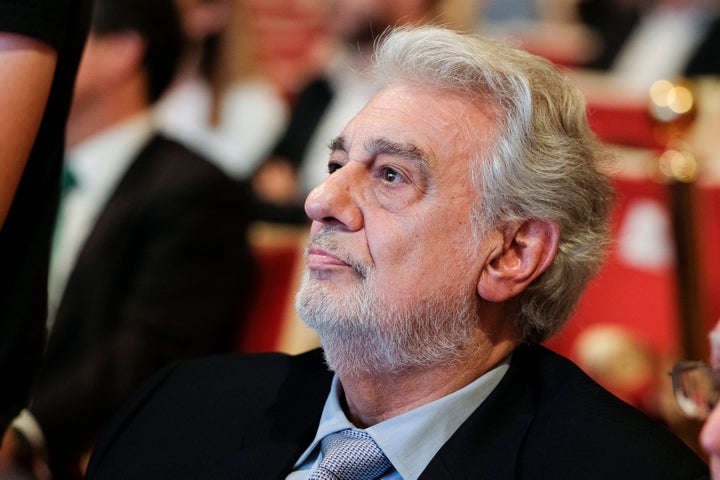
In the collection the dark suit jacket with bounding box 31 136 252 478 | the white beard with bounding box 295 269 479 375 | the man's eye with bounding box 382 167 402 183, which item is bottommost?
the dark suit jacket with bounding box 31 136 252 478

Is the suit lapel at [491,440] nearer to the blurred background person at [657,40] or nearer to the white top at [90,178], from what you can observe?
the white top at [90,178]

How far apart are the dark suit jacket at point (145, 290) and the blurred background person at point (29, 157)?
978 millimetres

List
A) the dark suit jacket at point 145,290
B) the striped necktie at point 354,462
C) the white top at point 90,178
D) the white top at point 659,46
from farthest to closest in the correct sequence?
1. the white top at point 659,46
2. the white top at point 90,178
3. the dark suit jacket at point 145,290
4. the striped necktie at point 354,462

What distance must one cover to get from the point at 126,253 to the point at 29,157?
132 cm

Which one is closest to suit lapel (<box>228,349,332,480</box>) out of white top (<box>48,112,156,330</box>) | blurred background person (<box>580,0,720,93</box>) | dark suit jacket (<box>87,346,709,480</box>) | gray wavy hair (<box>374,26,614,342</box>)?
dark suit jacket (<box>87,346,709,480</box>)

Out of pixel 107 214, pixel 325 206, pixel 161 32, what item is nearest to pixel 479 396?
pixel 325 206

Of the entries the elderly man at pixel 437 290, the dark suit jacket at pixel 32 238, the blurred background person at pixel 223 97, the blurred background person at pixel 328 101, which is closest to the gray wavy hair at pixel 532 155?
the elderly man at pixel 437 290

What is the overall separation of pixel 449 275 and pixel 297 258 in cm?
150

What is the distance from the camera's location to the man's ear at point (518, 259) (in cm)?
184

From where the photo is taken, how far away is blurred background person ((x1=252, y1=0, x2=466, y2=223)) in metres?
4.44

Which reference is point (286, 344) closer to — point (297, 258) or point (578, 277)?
point (297, 258)

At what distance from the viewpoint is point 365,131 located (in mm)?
1883

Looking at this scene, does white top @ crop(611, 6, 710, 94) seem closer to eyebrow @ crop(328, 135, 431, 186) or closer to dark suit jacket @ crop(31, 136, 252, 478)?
dark suit jacket @ crop(31, 136, 252, 478)

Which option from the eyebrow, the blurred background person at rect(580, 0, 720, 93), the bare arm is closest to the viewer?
the bare arm
